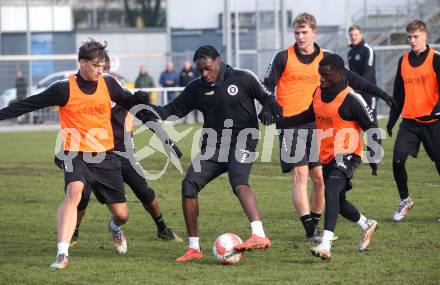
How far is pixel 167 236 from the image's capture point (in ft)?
33.2

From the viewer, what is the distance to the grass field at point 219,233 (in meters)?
8.06

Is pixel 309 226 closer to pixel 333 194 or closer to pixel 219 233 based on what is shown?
pixel 333 194

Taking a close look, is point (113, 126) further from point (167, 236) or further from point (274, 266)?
point (274, 266)

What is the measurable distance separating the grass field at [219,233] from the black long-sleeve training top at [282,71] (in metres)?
1.19

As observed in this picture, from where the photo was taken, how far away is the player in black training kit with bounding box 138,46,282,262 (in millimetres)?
8852

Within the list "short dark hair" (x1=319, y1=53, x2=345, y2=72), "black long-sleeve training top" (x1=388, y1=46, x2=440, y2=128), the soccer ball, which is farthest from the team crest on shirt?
"black long-sleeve training top" (x1=388, y1=46, x2=440, y2=128)

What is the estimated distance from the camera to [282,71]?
10039 millimetres

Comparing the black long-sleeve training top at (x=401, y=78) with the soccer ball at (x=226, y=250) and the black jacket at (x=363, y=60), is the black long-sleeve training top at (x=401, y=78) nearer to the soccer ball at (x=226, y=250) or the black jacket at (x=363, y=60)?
the soccer ball at (x=226, y=250)

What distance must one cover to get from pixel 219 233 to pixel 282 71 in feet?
5.88

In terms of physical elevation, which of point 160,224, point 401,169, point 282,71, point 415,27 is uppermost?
point 415,27

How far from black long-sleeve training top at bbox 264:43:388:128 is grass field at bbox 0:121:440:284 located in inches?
46.7

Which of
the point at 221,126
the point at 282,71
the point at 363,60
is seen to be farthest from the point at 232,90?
the point at 363,60

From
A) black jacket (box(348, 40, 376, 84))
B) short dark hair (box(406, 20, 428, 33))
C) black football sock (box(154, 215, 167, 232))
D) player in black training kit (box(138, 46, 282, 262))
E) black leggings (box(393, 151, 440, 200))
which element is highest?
short dark hair (box(406, 20, 428, 33))

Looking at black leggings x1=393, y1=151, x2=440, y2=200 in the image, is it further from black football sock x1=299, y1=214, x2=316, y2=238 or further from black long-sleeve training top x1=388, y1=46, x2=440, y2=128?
black football sock x1=299, y1=214, x2=316, y2=238
